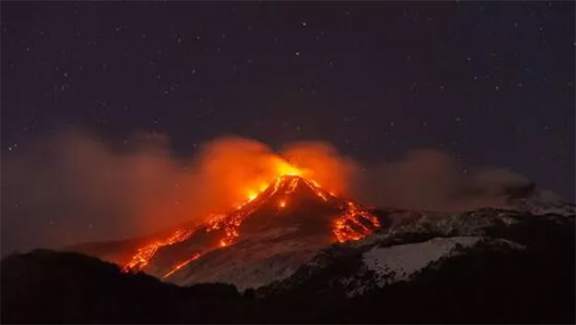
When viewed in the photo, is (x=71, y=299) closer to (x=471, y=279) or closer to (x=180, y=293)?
(x=180, y=293)

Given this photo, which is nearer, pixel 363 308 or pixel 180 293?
pixel 180 293

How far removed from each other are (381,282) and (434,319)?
76.6 feet

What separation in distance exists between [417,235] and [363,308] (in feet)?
220

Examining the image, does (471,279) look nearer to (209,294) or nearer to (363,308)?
(363,308)

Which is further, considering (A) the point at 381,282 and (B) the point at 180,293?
(A) the point at 381,282

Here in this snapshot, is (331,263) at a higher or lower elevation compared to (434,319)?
higher

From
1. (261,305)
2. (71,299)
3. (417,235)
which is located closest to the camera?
(71,299)

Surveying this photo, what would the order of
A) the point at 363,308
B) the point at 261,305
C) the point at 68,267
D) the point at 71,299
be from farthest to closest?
the point at 363,308
the point at 261,305
the point at 68,267
the point at 71,299

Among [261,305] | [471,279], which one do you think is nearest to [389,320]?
[261,305]

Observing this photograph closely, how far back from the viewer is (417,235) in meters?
196

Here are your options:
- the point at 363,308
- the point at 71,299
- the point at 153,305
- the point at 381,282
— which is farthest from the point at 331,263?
the point at 71,299

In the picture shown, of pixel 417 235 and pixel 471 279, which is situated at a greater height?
pixel 417 235

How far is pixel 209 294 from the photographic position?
111m

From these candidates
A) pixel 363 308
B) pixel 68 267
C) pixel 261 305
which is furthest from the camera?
pixel 363 308
